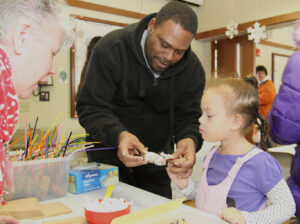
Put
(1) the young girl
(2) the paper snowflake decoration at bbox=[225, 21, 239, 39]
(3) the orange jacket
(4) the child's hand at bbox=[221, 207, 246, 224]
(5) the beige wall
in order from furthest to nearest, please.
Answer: (3) the orange jacket
(2) the paper snowflake decoration at bbox=[225, 21, 239, 39]
(5) the beige wall
(1) the young girl
(4) the child's hand at bbox=[221, 207, 246, 224]

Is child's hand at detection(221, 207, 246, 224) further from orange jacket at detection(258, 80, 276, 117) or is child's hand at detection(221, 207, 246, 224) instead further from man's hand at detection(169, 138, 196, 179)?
orange jacket at detection(258, 80, 276, 117)

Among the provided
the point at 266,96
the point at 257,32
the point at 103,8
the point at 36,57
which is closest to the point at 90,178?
the point at 36,57

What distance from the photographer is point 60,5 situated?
31.7 inches

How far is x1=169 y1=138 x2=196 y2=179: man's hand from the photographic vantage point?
1.30 meters

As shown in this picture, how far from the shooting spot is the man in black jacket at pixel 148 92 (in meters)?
1.41

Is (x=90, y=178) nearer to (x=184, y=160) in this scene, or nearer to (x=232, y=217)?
(x=184, y=160)

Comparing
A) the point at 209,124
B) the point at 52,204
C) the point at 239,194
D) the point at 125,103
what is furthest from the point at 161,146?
the point at 52,204

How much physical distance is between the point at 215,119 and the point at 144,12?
3481mm

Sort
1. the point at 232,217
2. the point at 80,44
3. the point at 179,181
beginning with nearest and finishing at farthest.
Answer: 1. the point at 232,217
2. the point at 179,181
3. the point at 80,44

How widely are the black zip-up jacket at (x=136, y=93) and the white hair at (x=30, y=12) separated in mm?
679

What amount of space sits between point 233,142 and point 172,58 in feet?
1.60

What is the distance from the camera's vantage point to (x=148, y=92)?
1.59 metres

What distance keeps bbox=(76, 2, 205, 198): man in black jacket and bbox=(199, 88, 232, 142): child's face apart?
0.41ft

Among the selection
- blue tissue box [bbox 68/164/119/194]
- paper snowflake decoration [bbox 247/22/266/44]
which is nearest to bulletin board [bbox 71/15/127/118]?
paper snowflake decoration [bbox 247/22/266/44]
